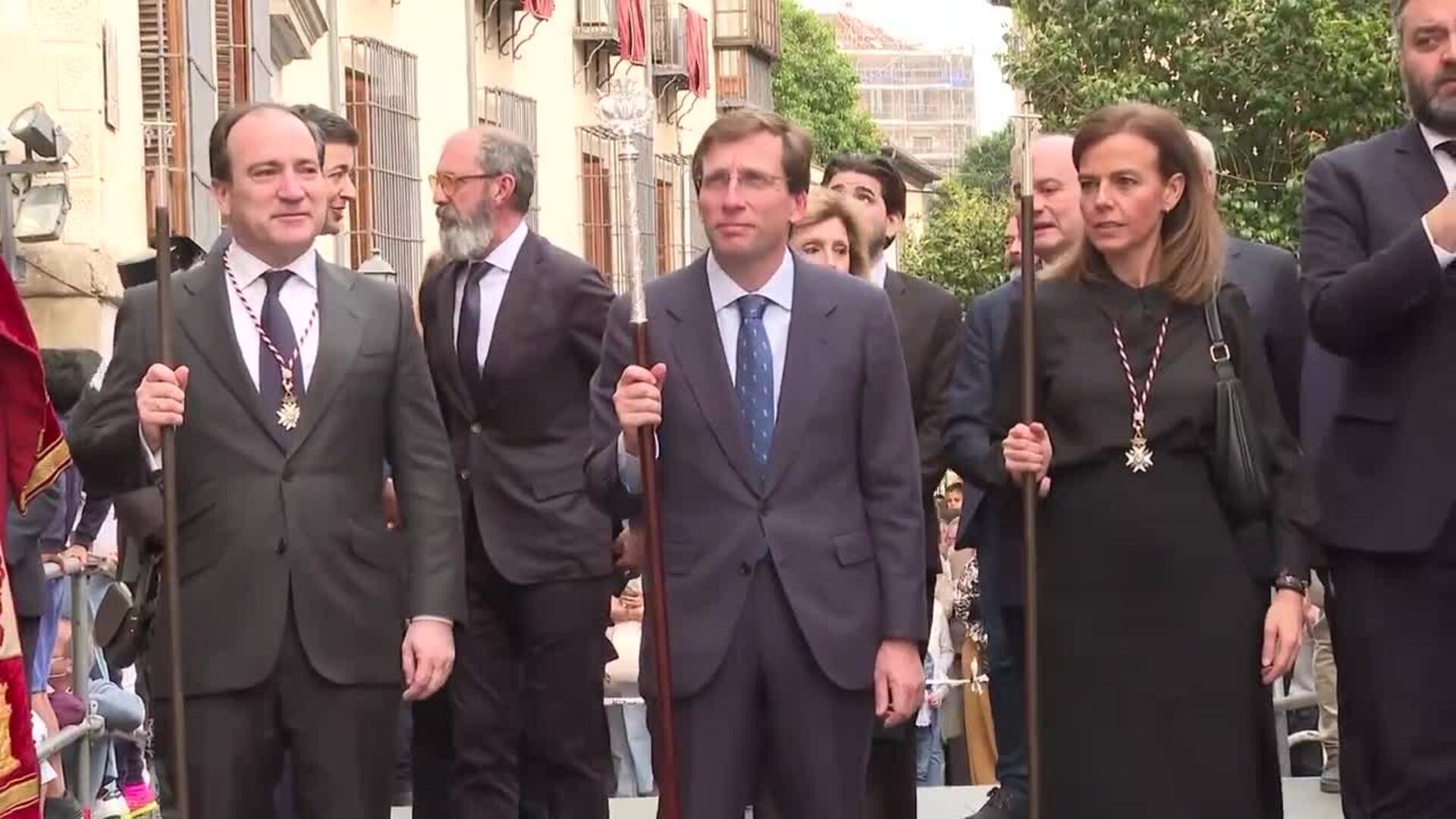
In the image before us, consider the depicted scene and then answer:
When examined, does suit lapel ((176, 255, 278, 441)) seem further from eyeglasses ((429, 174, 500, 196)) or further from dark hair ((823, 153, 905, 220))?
dark hair ((823, 153, 905, 220))

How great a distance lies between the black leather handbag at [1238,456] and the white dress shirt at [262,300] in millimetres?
1992

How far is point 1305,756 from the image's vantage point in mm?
12867

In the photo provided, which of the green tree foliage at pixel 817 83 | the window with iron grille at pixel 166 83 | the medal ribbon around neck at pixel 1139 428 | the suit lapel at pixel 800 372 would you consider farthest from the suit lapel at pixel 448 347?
the green tree foliage at pixel 817 83

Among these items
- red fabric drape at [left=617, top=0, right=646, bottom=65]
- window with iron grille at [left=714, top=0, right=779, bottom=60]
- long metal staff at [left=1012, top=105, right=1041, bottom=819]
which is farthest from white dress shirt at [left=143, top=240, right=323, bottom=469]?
A: window with iron grille at [left=714, top=0, right=779, bottom=60]

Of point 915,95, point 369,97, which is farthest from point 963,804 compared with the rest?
point 915,95

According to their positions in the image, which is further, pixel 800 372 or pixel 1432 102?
pixel 800 372

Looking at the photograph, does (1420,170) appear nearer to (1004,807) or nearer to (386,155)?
(1004,807)

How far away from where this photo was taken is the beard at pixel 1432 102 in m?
6.36

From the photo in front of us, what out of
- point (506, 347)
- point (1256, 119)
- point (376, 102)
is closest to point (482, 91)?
point (376, 102)

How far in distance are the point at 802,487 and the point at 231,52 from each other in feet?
47.9

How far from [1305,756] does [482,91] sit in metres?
18.2

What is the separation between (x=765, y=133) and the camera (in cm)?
704

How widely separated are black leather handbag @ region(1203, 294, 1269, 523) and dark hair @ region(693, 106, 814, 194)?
1.03 metres

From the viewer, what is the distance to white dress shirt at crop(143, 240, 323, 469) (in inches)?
273
